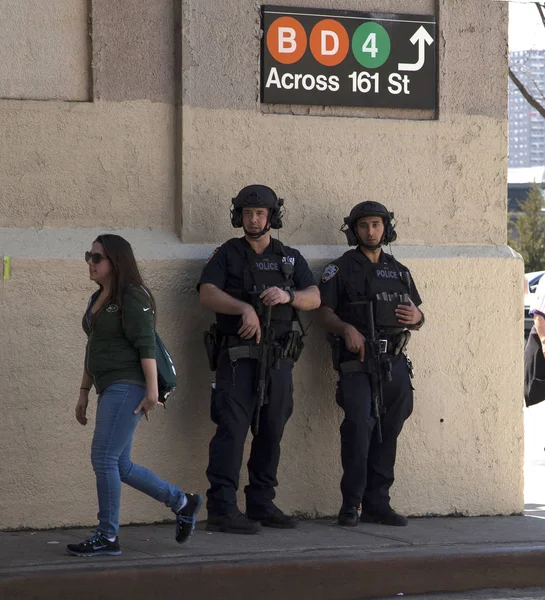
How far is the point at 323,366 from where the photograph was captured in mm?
7059

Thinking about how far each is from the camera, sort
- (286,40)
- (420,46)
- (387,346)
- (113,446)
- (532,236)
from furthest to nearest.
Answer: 1. (532,236)
2. (420,46)
3. (286,40)
4. (387,346)
5. (113,446)

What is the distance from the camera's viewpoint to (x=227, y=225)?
6883mm

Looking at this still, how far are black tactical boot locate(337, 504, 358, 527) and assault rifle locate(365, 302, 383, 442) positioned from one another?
49 cm

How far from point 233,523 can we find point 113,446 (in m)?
1.12

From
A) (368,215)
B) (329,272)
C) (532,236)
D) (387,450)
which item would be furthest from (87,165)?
(532,236)

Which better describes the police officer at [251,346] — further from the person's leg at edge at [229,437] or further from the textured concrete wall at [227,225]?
the textured concrete wall at [227,225]

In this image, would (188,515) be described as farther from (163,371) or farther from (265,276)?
(265,276)

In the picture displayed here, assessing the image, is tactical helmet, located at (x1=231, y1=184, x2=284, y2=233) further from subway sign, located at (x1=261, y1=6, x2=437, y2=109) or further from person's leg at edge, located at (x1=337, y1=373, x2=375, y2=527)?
person's leg at edge, located at (x1=337, y1=373, x2=375, y2=527)

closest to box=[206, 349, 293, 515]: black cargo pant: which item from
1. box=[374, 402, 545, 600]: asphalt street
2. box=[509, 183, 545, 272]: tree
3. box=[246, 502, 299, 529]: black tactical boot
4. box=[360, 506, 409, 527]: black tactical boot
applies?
box=[246, 502, 299, 529]: black tactical boot

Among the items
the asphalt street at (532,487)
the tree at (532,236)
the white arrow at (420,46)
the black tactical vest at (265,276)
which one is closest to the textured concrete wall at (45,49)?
the black tactical vest at (265,276)

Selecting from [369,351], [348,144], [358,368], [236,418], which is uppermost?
[348,144]

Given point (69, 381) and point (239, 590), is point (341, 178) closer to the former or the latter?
point (69, 381)

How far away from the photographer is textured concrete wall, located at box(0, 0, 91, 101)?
21.4 ft

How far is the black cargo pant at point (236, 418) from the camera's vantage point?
6363 mm
